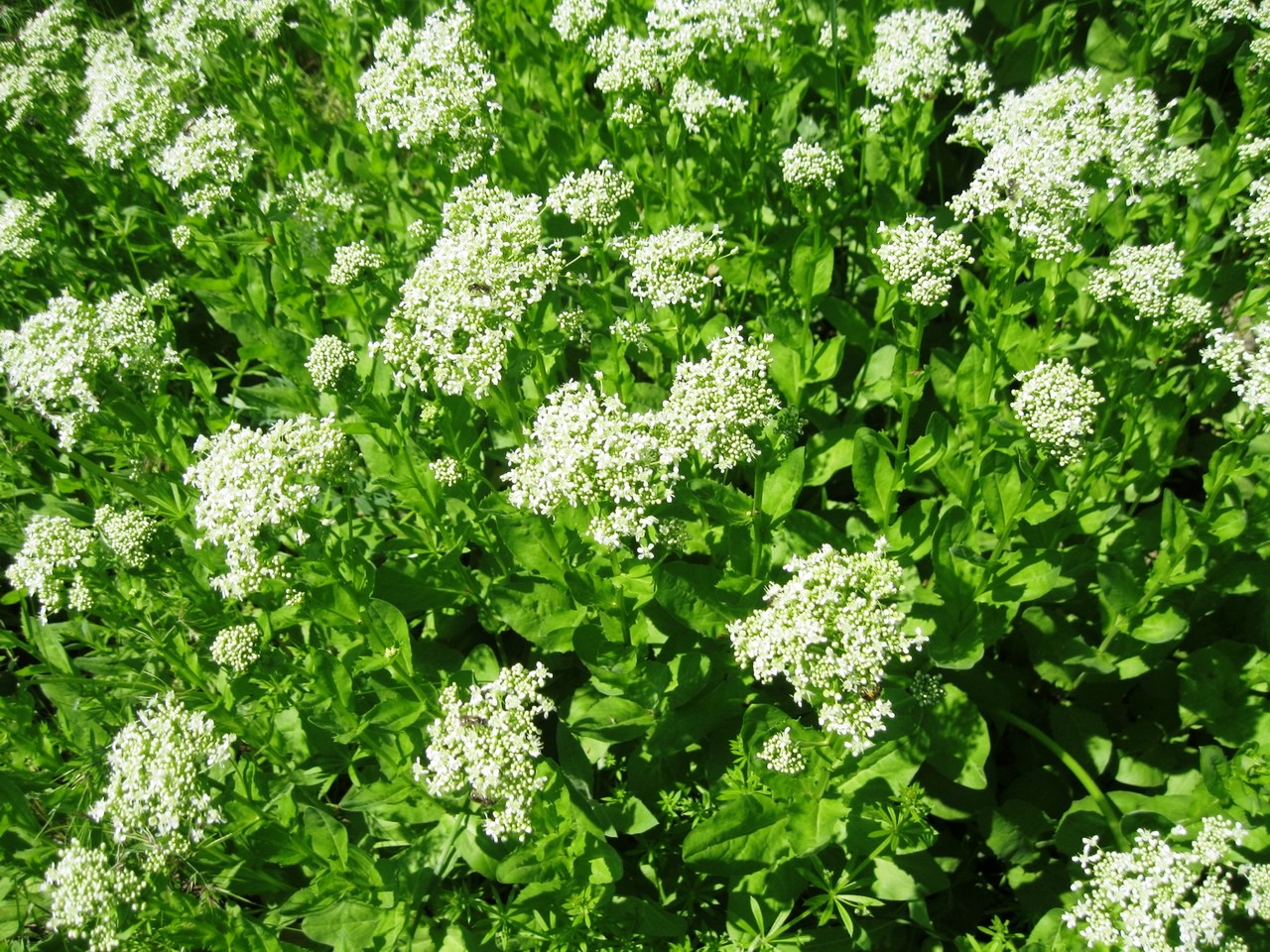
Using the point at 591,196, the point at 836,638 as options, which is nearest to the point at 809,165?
the point at 591,196

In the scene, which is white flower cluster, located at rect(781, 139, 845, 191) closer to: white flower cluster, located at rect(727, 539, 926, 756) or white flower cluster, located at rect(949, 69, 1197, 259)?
white flower cluster, located at rect(949, 69, 1197, 259)

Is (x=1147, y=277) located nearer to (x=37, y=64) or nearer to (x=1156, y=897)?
(x=1156, y=897)

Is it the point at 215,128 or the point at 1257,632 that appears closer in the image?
the point at 1257,632

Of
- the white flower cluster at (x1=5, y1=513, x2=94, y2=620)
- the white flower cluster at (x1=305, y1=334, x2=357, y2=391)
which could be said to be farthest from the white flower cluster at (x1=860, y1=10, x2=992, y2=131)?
the white flower cluster at (x1=5, y1=513, x2=94, y2=620)

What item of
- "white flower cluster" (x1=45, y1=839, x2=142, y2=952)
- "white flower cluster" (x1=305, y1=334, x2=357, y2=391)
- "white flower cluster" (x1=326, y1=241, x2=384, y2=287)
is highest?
"white flower cluster" (x1=326, y1=241, x2=384, y2=287)

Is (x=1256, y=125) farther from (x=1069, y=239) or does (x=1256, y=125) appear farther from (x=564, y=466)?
(x=564, y=466)

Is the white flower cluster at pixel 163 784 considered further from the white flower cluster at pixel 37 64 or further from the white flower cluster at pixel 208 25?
the white flower cluster at pixel 37 64

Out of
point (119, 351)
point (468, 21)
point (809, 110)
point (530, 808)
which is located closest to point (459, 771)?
point (530, 808)
